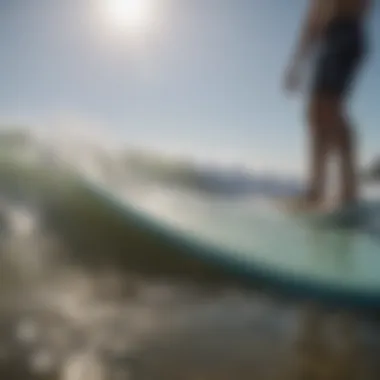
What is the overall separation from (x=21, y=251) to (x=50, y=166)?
6.1 inches

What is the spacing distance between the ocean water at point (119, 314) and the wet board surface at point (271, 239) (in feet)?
0.06

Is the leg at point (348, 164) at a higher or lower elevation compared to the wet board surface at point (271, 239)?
higher

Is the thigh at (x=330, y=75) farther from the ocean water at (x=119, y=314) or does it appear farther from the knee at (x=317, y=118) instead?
the ocean water at (x=119, y=314)

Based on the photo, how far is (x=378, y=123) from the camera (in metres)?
A: 1.18

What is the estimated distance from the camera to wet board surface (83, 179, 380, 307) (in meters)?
1.12

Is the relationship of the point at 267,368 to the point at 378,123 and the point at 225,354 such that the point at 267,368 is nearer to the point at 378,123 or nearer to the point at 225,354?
the point at 225,354

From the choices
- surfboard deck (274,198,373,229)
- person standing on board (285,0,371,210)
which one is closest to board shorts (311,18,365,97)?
person standing on board (285,0,371,210)

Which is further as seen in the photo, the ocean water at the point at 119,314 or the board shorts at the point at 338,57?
the board shorts at the point at 338,57

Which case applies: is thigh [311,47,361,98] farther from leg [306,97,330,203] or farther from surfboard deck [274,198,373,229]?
surfboard deck [274,198,373,229]

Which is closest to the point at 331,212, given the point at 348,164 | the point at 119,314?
the point at 348,164

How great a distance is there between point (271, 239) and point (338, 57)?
13.5 inches

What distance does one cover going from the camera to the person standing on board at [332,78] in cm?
117

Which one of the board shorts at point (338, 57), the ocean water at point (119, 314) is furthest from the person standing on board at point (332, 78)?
the ocean water at point (119, 314)

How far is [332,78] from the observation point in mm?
1175
